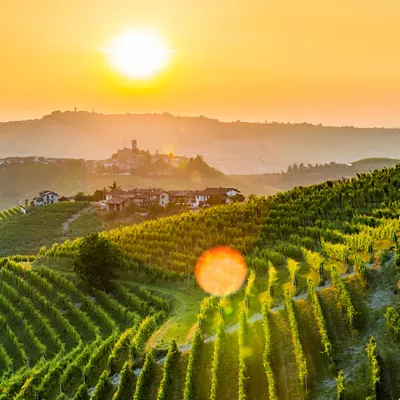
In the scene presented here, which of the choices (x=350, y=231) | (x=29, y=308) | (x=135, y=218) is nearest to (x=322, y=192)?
(x=350, y=231)

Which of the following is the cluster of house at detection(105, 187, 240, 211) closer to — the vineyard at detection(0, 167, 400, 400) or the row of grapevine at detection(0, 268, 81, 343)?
the vineyard at detection(0, 167, 400, 400)

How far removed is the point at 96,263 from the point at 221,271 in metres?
9.52

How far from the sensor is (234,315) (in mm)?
28156

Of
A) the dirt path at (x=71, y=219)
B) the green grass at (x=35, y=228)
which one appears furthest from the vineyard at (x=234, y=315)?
the dirt path at (x=71, y=219)

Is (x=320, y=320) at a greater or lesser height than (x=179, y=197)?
lesser

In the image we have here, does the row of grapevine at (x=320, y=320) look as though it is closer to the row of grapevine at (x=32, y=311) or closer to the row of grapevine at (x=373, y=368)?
the row of grapevine at (x=373, y=368)

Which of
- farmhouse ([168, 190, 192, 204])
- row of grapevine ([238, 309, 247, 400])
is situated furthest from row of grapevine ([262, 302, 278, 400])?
farmhouse ([168, 190, 192, 204])

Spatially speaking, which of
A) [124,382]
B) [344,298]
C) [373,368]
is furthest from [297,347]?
[124,382]

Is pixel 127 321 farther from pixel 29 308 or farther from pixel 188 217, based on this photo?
pixel 188 217

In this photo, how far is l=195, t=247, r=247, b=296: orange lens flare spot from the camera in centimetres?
3422

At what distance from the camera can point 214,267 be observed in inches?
1522

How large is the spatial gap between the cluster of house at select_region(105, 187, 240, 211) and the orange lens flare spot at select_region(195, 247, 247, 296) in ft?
203

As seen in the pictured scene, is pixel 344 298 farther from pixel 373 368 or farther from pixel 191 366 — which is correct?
pixel 191 366

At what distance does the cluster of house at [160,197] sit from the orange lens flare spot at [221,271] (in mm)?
61734
